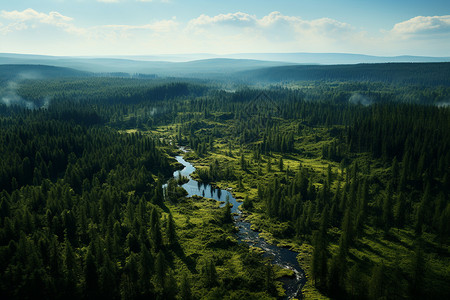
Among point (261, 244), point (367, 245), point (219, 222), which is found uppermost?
point (367, 245)

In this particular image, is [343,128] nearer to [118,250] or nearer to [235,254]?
[235,254]

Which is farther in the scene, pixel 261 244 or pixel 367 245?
pixel 261 244

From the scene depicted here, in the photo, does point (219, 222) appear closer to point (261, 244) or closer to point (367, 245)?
point (261, 244)

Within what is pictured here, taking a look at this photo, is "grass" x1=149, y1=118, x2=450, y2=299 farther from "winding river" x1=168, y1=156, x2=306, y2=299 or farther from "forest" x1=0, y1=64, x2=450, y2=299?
"winding river" x1=168, y1=156, x2=306, y2=299

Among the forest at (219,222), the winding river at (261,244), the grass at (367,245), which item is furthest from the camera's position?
the grass at (367,245)

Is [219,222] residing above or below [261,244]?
above

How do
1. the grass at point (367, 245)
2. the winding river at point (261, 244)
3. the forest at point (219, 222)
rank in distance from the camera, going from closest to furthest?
the forest at point (219, 222)
the winding river at point (261, 244)
the grass at point (367, 245)

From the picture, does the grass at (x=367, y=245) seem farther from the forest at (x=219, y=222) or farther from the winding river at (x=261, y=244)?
the winding river at (x=261, y=244)

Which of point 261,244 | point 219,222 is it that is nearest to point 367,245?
point 261,244

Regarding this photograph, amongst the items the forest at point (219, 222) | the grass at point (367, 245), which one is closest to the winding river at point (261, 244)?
the grass at point (367, 245)
